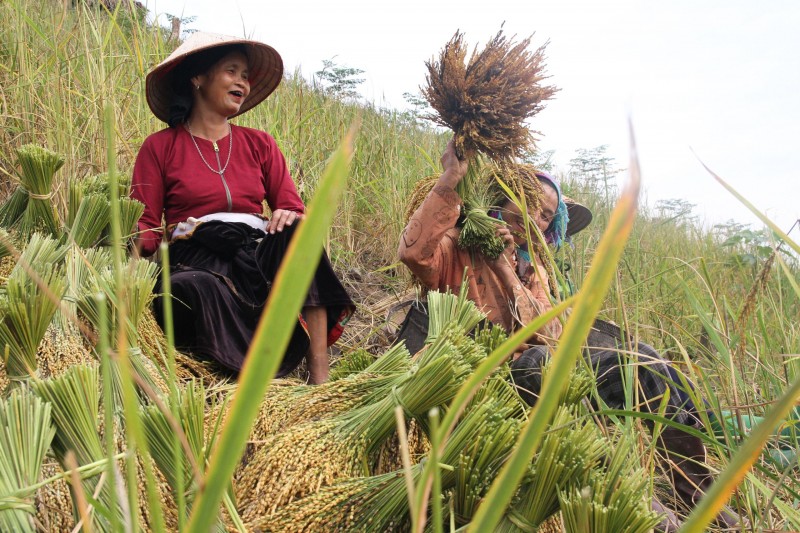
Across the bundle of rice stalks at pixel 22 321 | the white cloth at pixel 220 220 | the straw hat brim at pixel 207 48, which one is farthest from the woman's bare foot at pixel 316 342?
the bundle of rice stalks at pixel 22 321

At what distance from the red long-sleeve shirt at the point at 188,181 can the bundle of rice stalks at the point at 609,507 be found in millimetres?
1969

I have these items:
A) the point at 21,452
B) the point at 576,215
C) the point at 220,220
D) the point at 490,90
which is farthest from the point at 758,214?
the point at 576,215

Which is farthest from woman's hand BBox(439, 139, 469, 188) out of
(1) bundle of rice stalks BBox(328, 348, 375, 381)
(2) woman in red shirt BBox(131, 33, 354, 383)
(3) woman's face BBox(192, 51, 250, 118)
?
(1) bundle of rice stalks BBox(328, 348, 375, 381)

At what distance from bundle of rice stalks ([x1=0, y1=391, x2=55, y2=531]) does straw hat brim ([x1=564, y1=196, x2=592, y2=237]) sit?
2.92 metres

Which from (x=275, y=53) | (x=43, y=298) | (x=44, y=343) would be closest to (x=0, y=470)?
(x=43, y=298)

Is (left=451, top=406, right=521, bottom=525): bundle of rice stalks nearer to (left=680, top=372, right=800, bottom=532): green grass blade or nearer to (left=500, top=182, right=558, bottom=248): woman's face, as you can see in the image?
(left=680, top=372, right=800, bottom=532): green grass blade

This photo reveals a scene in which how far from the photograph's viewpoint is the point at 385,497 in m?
0.99

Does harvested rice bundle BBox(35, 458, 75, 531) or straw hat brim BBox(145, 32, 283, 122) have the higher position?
straw hat brim BBox(145, 32, 283, 122)

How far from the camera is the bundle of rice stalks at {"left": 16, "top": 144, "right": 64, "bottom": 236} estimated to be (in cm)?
184

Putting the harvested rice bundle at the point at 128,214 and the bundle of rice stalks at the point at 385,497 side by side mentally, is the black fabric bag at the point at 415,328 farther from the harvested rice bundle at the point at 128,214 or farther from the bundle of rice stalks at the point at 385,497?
the bundle of rice stalks at the point at 385,497

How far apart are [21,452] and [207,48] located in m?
2.28

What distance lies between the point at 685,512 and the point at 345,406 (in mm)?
1097

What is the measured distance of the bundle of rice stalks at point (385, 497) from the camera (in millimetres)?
967

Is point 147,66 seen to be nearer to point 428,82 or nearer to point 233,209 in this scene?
point 233,209
